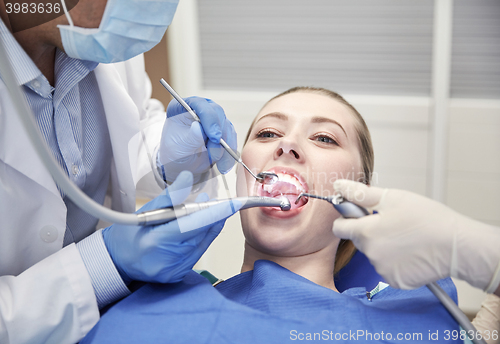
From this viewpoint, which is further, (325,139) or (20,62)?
(325,139)

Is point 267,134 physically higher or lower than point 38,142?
lower

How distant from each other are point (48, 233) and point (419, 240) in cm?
95

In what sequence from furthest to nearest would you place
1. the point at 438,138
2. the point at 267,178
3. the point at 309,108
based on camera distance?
the point at 438,138 < the point at 309,108 < the point at 267,178

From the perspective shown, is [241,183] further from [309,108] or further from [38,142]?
[38,142]

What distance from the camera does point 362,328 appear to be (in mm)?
922

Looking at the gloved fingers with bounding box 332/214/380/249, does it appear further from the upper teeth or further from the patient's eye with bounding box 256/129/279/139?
the patient's eye with bounding box 256/129/279/139

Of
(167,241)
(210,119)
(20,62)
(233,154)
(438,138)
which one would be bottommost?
(438,138)

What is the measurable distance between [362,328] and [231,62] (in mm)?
2007

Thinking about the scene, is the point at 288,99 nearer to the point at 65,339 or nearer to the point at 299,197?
the point at 299,197

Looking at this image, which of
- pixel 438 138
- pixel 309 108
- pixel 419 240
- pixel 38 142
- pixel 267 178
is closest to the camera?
pixel 38 142

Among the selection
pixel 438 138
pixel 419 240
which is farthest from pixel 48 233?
pixel 438 138

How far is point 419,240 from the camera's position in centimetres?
86

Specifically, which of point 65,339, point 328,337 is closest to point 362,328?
point 328,337

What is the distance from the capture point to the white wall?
2262mm
